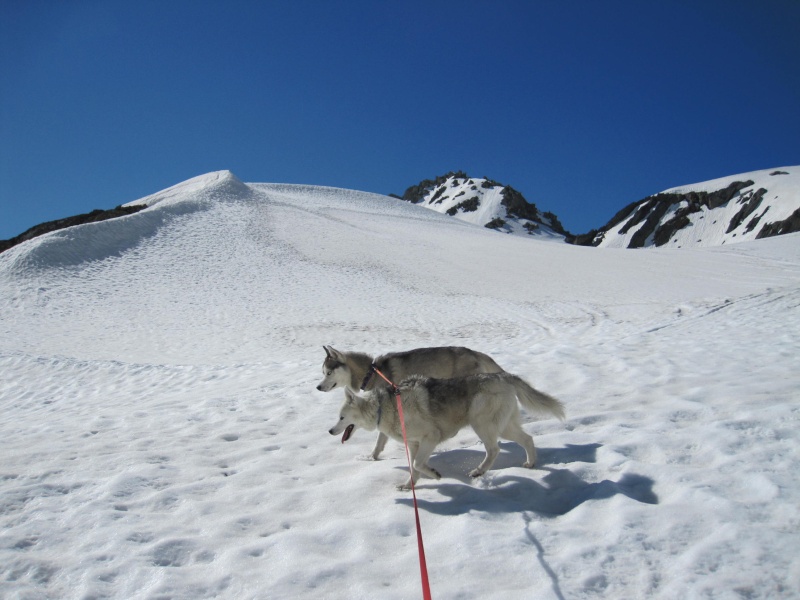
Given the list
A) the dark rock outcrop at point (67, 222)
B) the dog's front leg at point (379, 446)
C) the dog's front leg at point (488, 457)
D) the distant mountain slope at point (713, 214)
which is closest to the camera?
the dog's front leg at point (488, 457)

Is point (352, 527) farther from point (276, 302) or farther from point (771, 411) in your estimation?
point (276, 302)

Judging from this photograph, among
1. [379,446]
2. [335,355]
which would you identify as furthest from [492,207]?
[379,446]

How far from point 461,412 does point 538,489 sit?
1197 mm

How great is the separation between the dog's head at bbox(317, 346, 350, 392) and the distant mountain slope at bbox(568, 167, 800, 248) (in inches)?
4054

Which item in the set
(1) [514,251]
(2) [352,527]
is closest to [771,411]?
(2) [352,527]

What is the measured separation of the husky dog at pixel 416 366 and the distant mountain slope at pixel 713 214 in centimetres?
10199

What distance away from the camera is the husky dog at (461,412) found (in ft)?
18.3

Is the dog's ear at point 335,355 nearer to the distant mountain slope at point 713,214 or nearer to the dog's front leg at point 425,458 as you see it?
the dog's front leg at point 425,458

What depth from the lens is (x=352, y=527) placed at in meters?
4.34

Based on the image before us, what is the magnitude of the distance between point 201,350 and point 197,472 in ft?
41.1

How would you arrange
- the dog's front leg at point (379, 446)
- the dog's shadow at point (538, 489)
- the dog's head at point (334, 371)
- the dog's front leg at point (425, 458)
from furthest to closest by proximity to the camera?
1. the dog's head at point (334, 371)
2. the dog's front leg at point (379, 446)
3. the dog's front leg at point (425, 458)
4. the dog's shadow at point (538, 489)

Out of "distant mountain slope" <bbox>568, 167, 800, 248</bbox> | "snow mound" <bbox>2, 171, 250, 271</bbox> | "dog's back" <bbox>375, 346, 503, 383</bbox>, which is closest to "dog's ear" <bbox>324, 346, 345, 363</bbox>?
"dog's back" <bbox>375, 346, 503, 383</bbox>

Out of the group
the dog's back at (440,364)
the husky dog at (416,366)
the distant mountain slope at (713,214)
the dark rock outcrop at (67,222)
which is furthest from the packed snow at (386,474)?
the distant mountain slope at (713,214)

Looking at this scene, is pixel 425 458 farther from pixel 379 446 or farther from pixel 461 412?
pixel 379 446
